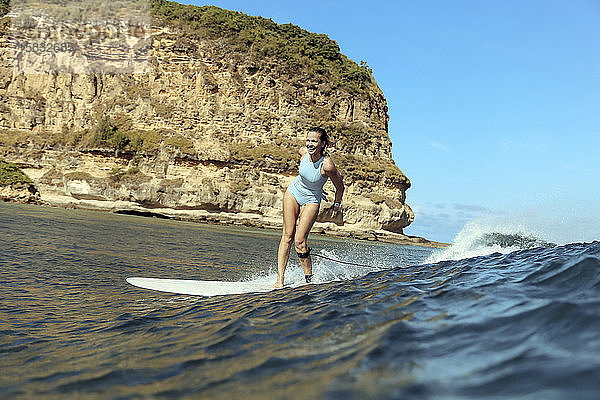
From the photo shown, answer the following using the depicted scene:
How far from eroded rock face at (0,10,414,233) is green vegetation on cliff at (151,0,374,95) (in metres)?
1.07

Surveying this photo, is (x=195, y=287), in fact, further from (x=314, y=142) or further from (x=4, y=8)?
(x=4, y=8)

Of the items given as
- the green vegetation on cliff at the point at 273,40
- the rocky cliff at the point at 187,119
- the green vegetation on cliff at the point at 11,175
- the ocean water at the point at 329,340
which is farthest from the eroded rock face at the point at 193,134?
the ocean water at the point at 329,340

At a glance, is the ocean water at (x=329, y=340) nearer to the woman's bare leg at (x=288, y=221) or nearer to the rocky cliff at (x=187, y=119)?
the woman's bare leg at (x=288, y=221)

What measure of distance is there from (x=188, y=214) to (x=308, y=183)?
98.7 feet

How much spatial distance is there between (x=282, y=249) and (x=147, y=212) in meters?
30.5

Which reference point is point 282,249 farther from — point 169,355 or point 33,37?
point 33,37

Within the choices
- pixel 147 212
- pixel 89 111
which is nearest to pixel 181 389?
pixel 147 212

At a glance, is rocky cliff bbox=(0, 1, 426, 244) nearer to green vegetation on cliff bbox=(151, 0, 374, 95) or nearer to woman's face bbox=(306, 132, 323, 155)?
green vegetation on cliff bbox=(151, 0, 374, 95)

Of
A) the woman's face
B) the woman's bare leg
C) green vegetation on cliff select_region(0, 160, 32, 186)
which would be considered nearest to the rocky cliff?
green vegetation on cliff select_region(0, 160, 32, 186)

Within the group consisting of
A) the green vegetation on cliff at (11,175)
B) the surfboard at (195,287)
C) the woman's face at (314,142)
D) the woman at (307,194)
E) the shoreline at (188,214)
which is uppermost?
the woman's face at (314,142)

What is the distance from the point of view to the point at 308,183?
571 cm

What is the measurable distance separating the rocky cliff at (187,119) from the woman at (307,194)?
97.1 feet

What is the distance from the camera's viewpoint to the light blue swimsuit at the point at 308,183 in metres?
5.63

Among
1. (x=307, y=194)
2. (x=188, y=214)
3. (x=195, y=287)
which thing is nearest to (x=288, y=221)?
(x=307, y=194)
